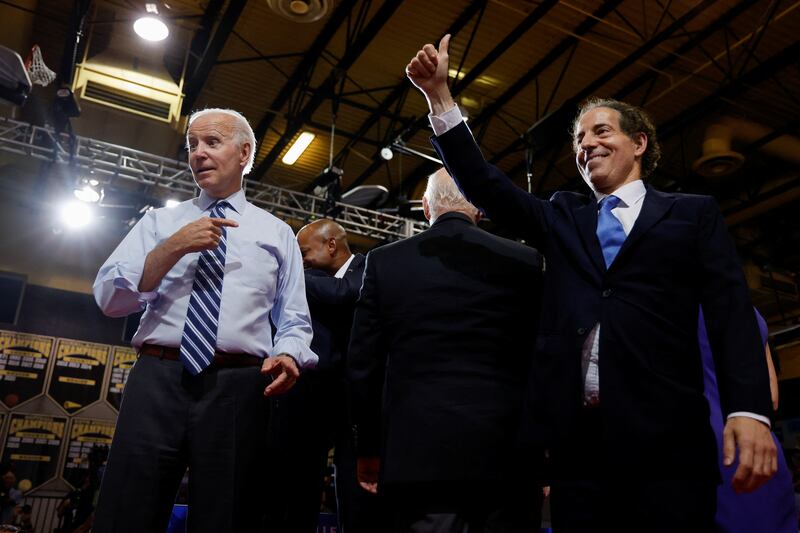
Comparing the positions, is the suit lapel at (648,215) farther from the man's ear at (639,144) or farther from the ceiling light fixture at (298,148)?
the ceiling light fixture at (298,148)

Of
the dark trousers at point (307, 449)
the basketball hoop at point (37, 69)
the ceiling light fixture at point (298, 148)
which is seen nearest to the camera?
the dark trousers at point (307, 449)

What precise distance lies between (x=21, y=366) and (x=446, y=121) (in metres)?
9.94

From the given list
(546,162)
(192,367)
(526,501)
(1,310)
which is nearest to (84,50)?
(1,310)

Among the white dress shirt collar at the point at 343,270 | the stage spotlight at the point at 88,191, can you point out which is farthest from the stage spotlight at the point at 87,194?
the white dress shirt collar at the point at 343,270

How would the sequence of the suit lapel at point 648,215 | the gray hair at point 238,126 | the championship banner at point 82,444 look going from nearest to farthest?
1. the suit lapel at point 648,215
2. the gray hair at point 238,126
3. the championship banner at point 82,444

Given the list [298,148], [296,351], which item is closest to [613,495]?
[296,351]

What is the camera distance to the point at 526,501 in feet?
5.79

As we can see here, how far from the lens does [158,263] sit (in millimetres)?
1783

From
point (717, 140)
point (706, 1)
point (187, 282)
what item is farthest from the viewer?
point (717, 140)

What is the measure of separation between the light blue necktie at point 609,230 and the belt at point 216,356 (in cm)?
100

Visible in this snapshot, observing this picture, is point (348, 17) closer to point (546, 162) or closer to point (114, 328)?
point (546, 162)

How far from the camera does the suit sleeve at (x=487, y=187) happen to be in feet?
5.81

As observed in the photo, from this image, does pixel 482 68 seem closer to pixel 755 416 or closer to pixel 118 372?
pixel 118 372

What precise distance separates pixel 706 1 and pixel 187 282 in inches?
297
